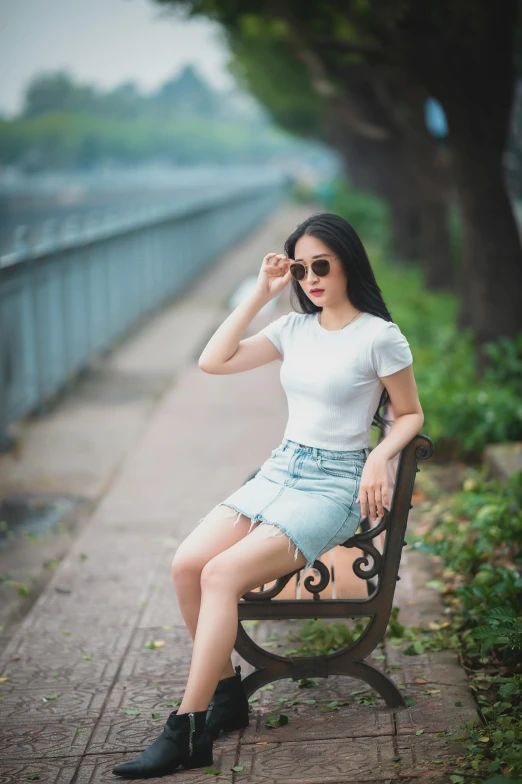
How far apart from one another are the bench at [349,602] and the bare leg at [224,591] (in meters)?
0.14

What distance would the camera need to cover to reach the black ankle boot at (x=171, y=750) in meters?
2.97

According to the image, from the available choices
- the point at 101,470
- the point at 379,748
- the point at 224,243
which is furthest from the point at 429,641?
the point at 224,243

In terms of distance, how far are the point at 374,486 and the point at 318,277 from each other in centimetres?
73

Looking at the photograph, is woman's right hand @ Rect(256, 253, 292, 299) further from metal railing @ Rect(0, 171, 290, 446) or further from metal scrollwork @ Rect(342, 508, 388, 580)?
metal railing @ Rect(0, 171, 290, 446)

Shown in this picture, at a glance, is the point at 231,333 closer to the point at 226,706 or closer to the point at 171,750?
the point at 226,706

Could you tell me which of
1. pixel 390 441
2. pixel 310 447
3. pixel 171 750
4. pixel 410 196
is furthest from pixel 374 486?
pixel 410 196

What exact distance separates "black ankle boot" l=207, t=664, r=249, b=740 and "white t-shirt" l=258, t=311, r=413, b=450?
0.86 meters

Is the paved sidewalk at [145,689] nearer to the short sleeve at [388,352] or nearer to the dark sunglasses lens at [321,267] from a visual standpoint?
the short sleeve at [388,352]

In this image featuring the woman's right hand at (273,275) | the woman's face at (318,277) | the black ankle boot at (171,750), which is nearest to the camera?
the black ankle boot at (171,750)

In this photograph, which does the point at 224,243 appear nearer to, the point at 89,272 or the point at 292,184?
the point at 89,272

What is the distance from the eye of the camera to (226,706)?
326 centimetres

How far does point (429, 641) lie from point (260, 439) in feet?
12.3

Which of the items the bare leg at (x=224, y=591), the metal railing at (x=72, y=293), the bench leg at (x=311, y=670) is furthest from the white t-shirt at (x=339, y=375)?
the metal railing at (x=72, y=293)

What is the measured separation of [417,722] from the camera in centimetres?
330
